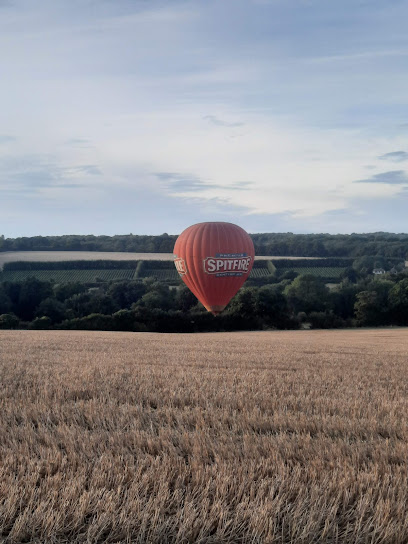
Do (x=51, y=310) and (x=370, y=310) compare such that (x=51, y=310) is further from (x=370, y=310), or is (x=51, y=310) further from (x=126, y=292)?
(x=370, y=310)

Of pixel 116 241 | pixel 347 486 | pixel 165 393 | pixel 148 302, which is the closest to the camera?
pixel 347 486

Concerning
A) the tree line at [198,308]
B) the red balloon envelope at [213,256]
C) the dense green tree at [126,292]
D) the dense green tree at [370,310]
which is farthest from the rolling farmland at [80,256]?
the red balloon envelope at [213,256]

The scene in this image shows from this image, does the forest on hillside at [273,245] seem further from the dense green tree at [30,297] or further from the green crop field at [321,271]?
the dense green tree at [30,297]

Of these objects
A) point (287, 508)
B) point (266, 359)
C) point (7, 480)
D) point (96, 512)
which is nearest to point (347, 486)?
point (287, 508)

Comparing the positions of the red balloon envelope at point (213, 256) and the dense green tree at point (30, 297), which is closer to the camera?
Answer: the red balloon envelope at point (213, 256)

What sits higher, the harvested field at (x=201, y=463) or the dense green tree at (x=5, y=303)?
the harvested field at (x=201, y=463)

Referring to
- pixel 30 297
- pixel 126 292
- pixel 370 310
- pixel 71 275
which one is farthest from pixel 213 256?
pixel 71 275

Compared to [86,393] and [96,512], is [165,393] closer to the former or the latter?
[86,393]
